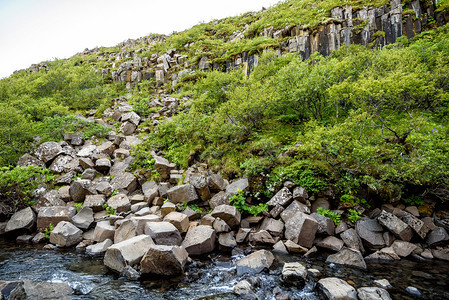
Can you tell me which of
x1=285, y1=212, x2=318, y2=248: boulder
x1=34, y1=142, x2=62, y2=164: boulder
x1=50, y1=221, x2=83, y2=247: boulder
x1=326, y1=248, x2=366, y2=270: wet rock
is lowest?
x1=326, y1=248, x2=366, y2=270: wet rock

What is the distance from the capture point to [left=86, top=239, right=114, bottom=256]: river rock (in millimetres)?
9158

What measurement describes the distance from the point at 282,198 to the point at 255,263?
395cm

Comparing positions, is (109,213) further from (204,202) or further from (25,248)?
(204,202)

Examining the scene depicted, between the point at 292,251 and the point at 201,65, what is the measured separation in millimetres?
32985

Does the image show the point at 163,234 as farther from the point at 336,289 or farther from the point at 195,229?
the point at 336,289

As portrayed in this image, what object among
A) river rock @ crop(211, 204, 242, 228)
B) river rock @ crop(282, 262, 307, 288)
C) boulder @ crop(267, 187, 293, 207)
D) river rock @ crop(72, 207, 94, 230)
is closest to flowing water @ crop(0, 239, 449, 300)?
river rock @ crop(282, 262, 307, 288)

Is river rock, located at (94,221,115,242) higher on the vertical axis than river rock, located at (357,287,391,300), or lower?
higher

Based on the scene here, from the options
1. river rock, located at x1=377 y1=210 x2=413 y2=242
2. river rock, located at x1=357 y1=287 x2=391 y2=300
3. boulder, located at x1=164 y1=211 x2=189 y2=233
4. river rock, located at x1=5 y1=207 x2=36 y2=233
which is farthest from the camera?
river rock, located at x1=5 y1=207 x2=36 y2=233

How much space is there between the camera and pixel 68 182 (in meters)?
14.3

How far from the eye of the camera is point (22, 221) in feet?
36.8

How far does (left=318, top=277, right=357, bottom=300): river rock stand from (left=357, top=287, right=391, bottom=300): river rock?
0.16 metres

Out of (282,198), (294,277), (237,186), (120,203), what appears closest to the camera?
(294,277)

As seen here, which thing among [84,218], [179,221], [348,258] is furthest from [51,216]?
[348,258]

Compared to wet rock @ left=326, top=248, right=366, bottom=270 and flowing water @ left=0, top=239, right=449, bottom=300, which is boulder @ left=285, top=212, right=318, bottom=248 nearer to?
flowing water @ left=0, top=239, right=449, bottom=300
